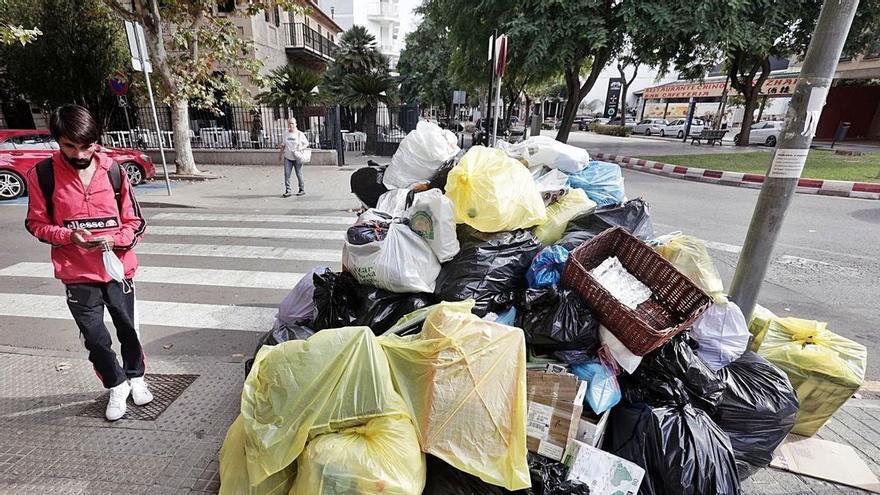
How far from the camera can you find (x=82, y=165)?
2.13 metres

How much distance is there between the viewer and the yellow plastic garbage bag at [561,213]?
9.57ft

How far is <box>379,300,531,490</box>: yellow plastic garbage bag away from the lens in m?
1.55

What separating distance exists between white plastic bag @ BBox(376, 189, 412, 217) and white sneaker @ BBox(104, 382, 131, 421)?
1.95m

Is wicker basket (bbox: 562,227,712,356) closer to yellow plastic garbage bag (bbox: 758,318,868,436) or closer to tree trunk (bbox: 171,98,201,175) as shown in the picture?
yellow plastic garbage bag (bbox: 758,318,868,436)

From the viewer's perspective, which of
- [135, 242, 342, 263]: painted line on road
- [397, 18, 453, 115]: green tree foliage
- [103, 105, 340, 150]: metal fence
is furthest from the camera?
[397, 18, 453, 115]: green tree foliage

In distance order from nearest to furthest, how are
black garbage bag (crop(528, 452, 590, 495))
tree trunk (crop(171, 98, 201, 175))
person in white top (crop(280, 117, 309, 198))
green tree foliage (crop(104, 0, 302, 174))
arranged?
black garbage bag (crop(528, 452, 590, 495))
person in white top (crop(280, 117, 309, 198))
green tree foliage (crop(104, 0, 302, 174))
tree trunk (crop(171, 98, 201, 175))

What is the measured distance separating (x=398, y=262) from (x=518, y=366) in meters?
0.99

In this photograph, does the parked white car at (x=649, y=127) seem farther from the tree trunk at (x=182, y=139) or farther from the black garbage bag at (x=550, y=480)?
the black garbage bag at (x=550, y=480)

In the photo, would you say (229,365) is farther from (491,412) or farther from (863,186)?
(863,186)

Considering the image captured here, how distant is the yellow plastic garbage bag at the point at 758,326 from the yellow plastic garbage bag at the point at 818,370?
6cm

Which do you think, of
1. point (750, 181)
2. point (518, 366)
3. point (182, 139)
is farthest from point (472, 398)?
point (182, 139)

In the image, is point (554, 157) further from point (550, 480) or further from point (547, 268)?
point (550, 480)

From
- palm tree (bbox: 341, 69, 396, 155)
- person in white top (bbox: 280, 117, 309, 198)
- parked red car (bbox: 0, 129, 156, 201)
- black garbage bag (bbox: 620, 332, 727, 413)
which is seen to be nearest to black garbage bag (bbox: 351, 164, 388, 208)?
black garbage bag (bbox: 620, 332, 727, 413)

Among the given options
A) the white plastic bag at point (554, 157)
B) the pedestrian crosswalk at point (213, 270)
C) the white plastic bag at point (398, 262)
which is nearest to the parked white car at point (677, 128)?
the pedestrian crosswalk at point (213, 270)
